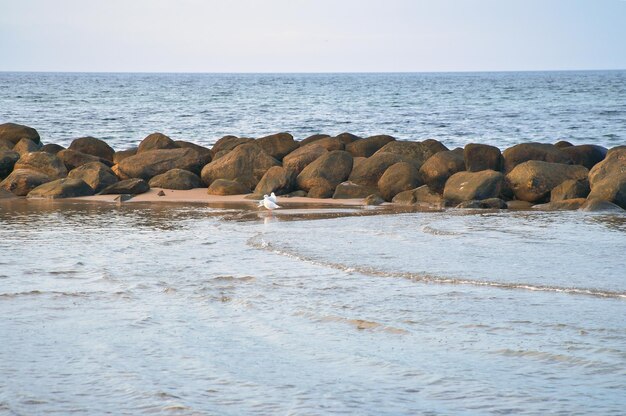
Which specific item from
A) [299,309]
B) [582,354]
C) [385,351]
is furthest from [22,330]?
[582,354]

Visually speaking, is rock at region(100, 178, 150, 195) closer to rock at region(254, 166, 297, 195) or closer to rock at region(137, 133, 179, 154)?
rock at region(254, 166, 297, 195)

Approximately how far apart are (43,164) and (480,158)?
26.9 ft

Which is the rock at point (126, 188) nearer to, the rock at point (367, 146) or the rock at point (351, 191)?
the rock at point (351, 191)

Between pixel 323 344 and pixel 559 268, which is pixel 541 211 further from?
pixel 323 344

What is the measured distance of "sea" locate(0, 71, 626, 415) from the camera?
4.69m

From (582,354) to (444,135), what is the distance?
2591 cm

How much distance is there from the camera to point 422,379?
4.93 m

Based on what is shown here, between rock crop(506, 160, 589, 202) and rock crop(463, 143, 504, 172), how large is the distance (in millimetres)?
910

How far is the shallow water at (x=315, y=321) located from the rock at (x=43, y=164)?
656 centimetres

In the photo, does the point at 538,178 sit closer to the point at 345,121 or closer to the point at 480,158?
the point at 480,158

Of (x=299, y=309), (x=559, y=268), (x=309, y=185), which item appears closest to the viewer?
(x=299, y=309)

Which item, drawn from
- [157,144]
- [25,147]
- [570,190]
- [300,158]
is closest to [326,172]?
[300,158]

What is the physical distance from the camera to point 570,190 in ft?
44.5

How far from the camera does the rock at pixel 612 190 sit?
12.7 meters
